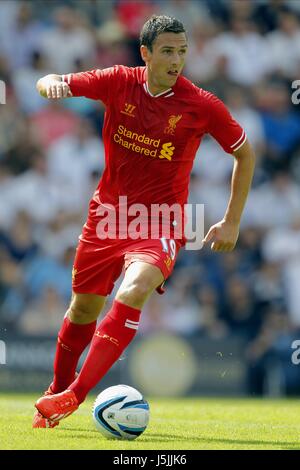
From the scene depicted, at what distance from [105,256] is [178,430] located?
1305mm

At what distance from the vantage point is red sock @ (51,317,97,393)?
7.57 m

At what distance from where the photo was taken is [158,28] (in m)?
7.03

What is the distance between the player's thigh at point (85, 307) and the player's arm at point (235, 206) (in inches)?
37.1

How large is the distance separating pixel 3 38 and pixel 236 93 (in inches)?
145

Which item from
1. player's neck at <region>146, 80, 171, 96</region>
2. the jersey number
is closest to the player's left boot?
Result: the jersey number

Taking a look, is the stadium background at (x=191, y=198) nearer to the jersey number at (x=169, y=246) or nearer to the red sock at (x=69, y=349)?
the red sock at (x=69, y=349)

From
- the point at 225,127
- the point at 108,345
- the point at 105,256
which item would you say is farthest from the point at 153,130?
the point at 108,345

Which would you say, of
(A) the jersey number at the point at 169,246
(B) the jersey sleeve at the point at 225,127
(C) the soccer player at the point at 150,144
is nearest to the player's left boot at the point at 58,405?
(C) the soccer player at the point at 150,144

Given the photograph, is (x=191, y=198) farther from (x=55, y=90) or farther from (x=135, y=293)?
(x=135, y=293)

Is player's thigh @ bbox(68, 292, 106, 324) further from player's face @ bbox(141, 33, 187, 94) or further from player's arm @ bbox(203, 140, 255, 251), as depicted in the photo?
player's face @ bbox(141, 33, 187, 94)

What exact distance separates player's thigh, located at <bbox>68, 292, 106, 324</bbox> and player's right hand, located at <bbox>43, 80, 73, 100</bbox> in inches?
58.2
